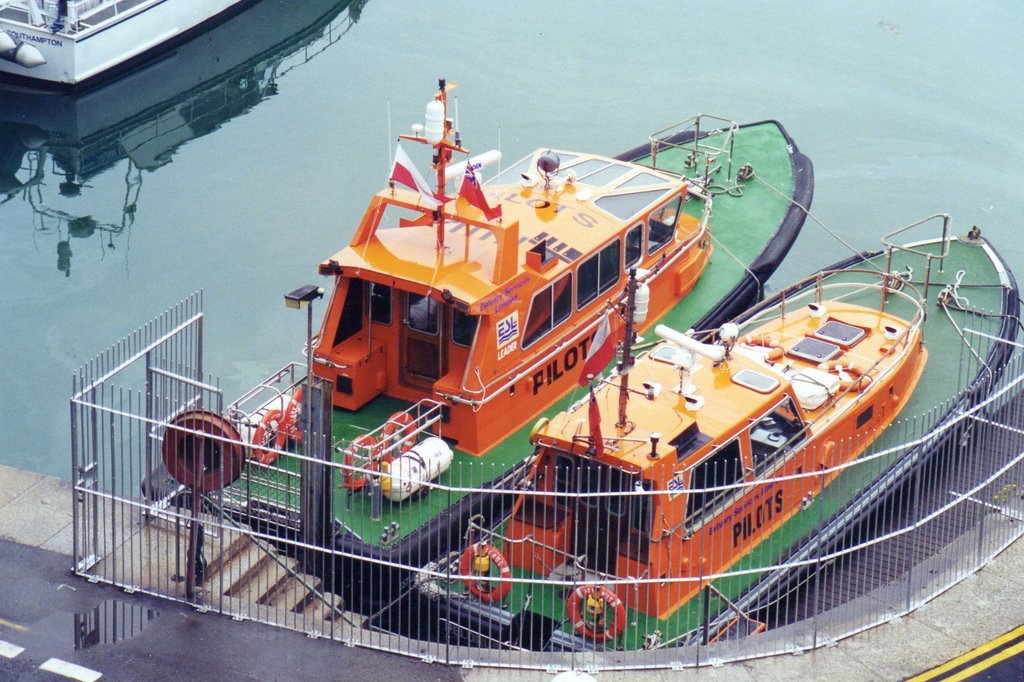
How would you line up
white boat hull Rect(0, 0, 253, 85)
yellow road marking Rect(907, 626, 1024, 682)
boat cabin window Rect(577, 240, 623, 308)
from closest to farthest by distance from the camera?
yellow road marking Rect(907, 626, 1024, 682)
boat cabin window Rect(577, 240, 623, 308)
white boat hull Rect(0, 0, 253, 85)

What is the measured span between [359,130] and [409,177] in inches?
420

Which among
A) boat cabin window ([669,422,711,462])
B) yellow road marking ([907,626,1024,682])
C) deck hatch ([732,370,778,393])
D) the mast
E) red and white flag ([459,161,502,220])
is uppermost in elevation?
the mast

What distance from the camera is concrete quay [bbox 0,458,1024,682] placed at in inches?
398

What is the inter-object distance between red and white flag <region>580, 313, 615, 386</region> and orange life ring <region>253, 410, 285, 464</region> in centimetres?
278

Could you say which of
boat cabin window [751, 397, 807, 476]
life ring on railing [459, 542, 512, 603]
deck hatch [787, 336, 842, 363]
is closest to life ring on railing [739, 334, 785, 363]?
deck hatch [787, 336, 842, 363]

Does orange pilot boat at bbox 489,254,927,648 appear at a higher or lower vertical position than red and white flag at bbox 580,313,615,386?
lower

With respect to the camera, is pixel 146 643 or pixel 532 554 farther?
pixel 532 554

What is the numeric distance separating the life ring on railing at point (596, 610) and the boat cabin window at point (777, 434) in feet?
6.41

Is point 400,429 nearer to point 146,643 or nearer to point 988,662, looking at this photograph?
point 146,643

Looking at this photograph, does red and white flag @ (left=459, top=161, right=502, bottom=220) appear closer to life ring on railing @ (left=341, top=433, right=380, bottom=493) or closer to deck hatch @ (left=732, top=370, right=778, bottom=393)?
life ring on railing @ (left=341, top=433, right=380, bottom=493)

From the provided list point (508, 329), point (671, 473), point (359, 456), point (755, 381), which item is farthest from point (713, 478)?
point (359, 456)

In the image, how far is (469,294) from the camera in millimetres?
12281

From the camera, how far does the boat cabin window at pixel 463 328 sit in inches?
504

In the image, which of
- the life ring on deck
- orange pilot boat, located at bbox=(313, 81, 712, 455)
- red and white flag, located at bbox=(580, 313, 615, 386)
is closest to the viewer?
red and white flag, located at bbox=(580, 313, 615, 386)
